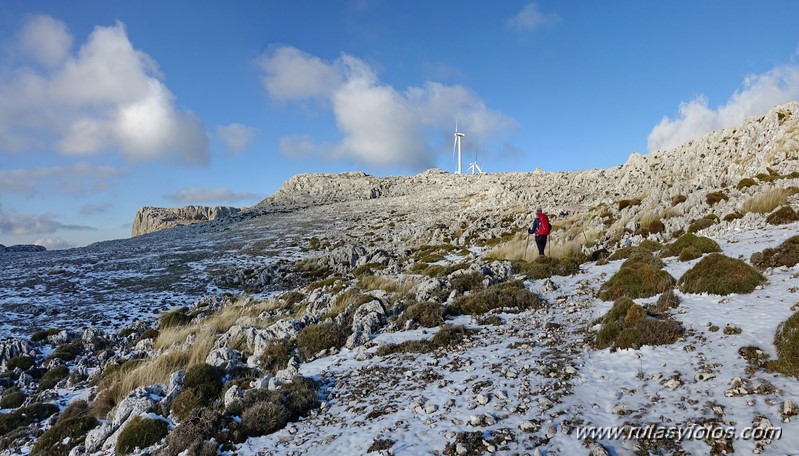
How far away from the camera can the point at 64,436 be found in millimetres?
10172

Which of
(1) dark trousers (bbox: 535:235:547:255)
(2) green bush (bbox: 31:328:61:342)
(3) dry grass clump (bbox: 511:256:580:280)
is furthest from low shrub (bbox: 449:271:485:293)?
(2) green bush (bbox: 31:328:61:342)

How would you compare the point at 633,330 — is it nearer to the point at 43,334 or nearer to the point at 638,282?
the point at 638,282

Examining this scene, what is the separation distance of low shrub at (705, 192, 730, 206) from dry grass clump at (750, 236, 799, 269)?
13.4m

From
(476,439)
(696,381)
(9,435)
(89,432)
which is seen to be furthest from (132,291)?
(696,381)

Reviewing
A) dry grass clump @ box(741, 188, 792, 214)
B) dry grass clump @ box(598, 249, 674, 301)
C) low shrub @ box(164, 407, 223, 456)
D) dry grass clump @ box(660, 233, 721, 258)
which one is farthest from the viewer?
dry grass clump @ box(741, 188, 792, 214)

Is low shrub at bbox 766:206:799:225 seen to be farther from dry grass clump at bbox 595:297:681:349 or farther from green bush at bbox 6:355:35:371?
green bush at bbox 6:355:35:371

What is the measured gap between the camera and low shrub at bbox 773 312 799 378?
6.91m

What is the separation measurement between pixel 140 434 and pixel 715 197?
30.1 metres

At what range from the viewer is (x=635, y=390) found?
25.6 ft

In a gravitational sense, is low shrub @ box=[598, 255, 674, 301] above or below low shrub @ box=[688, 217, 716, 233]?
below

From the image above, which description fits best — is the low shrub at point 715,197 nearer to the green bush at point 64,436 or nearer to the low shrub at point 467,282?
the low shrub at point 467,282

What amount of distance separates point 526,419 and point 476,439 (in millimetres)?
1088

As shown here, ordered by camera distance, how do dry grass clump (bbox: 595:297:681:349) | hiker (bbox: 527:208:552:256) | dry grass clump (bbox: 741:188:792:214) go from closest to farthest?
dry grass clump (bbox: 595:297:681:349) < dry grass clump (bbox: 741:188:792:214) < hiker (bbox: 527:208:552:256)

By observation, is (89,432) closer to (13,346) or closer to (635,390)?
(635,390)
